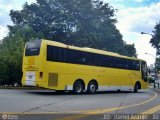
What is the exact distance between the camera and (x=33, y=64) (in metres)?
24.0

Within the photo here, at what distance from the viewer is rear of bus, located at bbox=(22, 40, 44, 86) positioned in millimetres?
23500

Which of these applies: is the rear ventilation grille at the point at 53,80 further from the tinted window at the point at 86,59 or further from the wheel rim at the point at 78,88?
the wheel rim at the point at 78,88

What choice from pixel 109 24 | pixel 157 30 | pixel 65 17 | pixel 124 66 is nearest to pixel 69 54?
pixel 124 66

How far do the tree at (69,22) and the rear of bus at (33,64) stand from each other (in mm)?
35937

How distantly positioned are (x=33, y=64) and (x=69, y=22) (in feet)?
129

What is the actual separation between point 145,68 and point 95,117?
24.3 m

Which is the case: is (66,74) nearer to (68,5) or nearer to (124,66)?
(124,66)

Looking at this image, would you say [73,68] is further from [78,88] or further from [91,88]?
[91,88]

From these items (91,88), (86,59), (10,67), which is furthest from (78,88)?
(10,67)

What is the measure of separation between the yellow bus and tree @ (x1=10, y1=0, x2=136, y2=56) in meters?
29.3

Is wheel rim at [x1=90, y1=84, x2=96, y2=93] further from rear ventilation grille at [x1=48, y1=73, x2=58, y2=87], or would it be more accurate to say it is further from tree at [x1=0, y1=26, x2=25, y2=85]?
tree at [x1=0, y1=26, x2=25, y2=85]

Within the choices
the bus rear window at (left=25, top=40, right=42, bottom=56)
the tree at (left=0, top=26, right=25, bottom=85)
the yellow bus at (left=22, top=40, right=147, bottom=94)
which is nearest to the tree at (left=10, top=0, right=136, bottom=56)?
the tree at (left=0, top=26, right=25, bottom=85)

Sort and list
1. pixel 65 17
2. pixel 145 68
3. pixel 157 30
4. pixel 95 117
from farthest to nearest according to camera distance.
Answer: pixel 157 30 → pixel 65 17 → pixel 145 68 → pixel 95 117

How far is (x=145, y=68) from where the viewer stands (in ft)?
118
